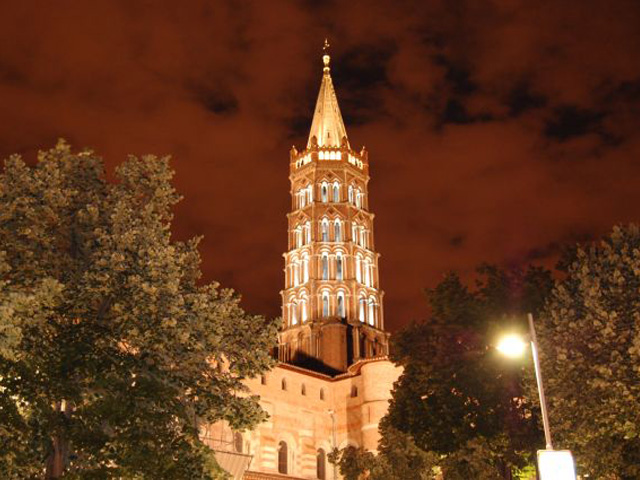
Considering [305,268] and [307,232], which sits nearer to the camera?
[305,268]

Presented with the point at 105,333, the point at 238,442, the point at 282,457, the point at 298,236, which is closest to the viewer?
the point at 105,333

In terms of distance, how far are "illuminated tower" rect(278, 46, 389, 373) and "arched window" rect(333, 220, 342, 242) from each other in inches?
4.6

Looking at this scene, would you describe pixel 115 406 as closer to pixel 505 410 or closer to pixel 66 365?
pixel 66 365

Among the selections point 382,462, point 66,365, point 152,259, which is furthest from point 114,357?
point 382,462

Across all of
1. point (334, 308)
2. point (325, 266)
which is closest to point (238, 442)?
point (334, 308)

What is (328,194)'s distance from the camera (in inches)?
3740

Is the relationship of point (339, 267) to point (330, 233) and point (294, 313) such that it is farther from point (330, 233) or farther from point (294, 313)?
point (294, 313)

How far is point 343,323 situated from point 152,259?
6431 cm

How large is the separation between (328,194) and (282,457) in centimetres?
3443

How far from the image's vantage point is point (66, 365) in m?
19.8

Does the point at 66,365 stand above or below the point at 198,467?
above

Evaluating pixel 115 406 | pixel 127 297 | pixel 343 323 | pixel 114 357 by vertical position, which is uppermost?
pixel 343 323

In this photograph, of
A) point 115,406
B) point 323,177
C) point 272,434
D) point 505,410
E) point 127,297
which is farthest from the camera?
point 323,177

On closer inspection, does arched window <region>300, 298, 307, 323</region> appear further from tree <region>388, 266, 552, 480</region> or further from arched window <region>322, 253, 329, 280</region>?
tree <region>388, 266, 552, 480</region>
